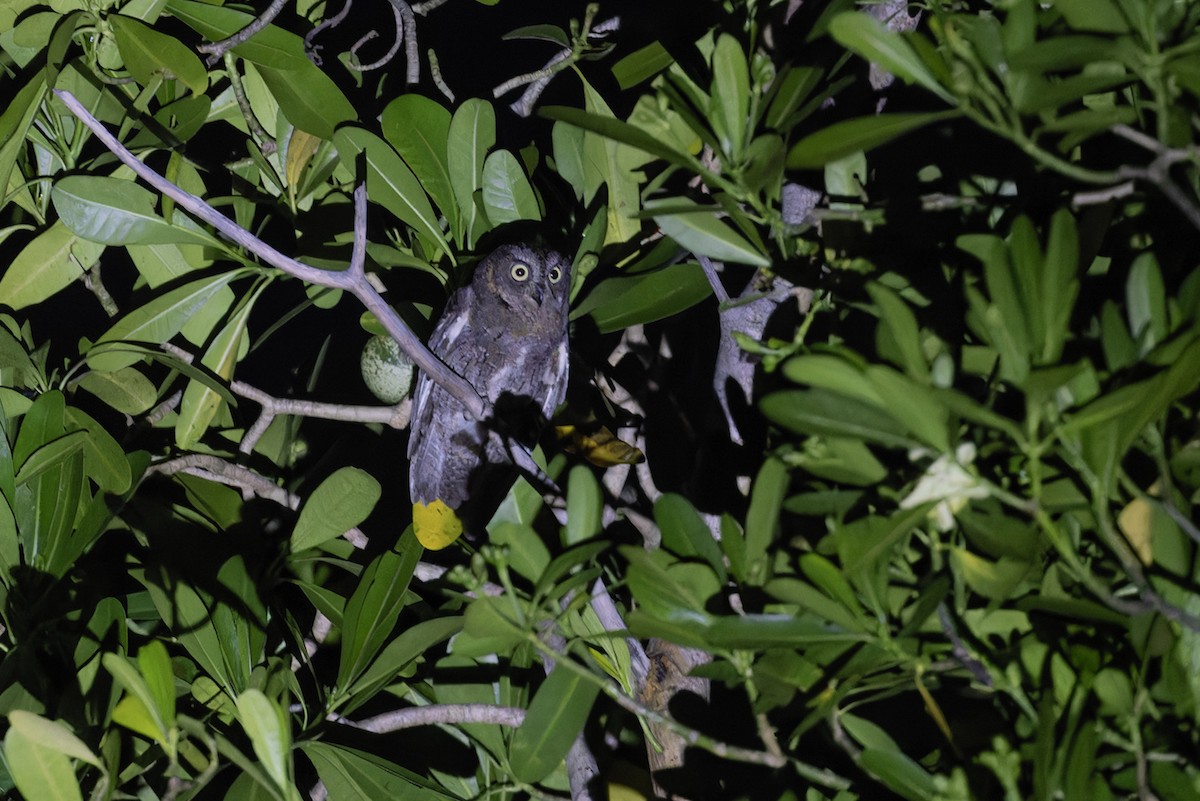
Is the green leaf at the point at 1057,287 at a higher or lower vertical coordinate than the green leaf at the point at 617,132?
lower

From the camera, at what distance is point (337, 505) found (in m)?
0.89

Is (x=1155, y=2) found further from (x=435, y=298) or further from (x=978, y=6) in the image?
(x=435, y=298)

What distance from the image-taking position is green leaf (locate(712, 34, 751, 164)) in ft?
1.93

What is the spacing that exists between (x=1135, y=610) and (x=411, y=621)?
83cm

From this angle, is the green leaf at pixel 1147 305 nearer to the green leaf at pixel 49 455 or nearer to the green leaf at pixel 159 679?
the green leaf at pixel 159 679

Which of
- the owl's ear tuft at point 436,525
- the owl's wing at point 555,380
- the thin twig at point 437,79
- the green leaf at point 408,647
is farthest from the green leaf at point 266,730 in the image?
the owl's wing at point 555,380

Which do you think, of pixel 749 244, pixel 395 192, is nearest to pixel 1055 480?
pixel 749 244

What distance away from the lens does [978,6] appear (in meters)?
0.81

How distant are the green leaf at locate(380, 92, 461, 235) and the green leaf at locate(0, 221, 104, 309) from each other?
35 cm

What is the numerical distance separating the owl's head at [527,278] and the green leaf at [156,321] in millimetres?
496

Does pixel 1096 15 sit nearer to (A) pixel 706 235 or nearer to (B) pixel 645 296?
(A) pixel 706 235

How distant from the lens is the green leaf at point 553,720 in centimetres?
60

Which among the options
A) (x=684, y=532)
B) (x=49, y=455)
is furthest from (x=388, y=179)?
(x=684, y=532)

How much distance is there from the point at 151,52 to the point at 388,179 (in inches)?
9.5
